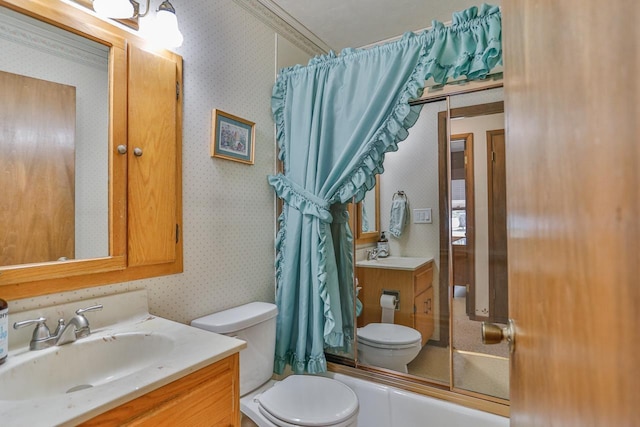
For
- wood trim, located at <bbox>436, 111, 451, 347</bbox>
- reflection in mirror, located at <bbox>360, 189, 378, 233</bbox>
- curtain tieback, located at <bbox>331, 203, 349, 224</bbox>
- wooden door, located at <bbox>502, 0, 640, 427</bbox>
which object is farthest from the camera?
reflection in mirror, located at <bbox>360, 189, 378, 233</bbox>

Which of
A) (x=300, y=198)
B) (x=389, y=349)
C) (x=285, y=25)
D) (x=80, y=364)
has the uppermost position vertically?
(x=285, y=25)

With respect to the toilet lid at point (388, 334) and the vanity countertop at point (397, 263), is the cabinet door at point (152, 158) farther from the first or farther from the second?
the vanity countertop at point (397, 263)

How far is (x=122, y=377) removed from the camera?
843 mm

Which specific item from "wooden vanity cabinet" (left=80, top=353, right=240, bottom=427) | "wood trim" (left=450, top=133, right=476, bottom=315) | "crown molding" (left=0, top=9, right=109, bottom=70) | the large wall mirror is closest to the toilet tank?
"wooden vanity cabinet" (left=80, top=353, right=240, bottom=427)

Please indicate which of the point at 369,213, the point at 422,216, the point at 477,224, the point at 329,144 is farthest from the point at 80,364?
the point at 477,224

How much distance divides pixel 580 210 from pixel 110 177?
133 centimetres

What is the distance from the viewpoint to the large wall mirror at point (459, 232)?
2.09m

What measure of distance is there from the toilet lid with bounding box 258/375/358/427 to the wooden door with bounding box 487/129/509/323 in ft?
4.47

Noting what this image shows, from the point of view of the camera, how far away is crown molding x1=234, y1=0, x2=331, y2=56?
5.83ft

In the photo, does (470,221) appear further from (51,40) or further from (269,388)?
(51,40)

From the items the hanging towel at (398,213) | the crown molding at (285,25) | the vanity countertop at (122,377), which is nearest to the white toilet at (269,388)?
the vanity countertop at (122,377)

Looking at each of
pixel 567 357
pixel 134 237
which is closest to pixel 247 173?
pixel 134 237

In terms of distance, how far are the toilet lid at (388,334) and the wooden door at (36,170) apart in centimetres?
173

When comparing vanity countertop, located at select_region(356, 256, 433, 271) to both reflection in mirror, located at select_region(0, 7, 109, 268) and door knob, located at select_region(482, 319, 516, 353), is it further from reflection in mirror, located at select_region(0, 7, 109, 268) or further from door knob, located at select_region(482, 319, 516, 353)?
reflection in mirror, located at select_region(0, 7, 109, 268)
